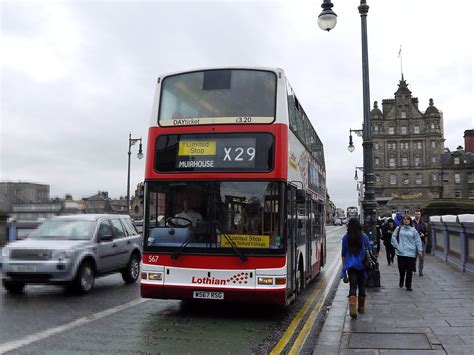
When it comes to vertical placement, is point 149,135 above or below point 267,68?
below

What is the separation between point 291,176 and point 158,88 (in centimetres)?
286

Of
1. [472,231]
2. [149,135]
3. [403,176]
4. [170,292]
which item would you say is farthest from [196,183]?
[403,176]

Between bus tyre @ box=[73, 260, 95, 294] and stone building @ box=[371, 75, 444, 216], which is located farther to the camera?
stone building @ box=[371, 75, 444, 216]

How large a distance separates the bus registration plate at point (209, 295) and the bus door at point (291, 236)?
1.20 meters

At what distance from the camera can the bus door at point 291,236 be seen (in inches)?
346

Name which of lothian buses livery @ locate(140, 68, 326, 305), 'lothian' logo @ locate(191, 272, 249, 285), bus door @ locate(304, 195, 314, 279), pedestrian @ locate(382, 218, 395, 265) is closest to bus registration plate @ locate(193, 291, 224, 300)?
lothian buses livery @ locate(140, 68, 326, 305)

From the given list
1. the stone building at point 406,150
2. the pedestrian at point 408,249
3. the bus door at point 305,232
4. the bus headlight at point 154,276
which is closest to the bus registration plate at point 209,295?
the bus headlight at point 154,276

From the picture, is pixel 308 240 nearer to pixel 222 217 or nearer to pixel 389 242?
pixel 222 217

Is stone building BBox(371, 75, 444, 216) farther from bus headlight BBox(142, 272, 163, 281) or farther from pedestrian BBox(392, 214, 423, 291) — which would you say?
bus headlight BBox(142, 272, 163, 281)

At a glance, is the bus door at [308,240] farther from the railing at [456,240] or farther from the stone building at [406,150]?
the stone building at [406,150]

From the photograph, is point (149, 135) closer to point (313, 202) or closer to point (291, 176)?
point (291, 176)

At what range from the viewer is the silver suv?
35.4ft

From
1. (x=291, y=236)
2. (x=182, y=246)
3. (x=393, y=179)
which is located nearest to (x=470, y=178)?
(x=393, y=179)

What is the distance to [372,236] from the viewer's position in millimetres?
12266
